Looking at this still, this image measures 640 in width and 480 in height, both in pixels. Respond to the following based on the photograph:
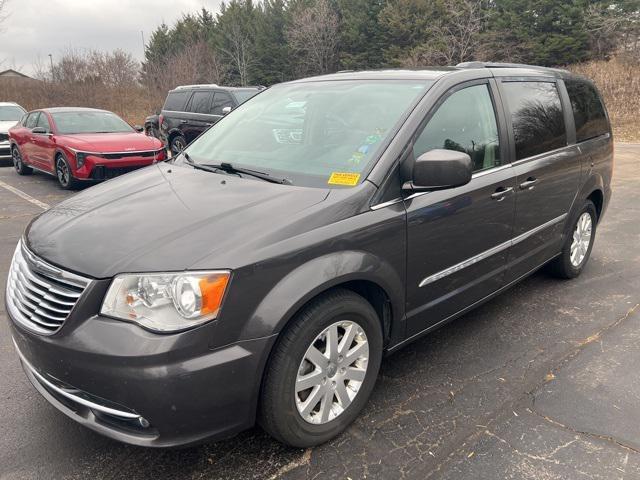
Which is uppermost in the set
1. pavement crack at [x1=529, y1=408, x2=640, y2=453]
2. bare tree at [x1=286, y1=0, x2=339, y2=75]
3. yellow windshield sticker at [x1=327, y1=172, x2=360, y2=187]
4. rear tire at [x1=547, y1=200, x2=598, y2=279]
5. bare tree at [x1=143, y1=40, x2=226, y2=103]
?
bare tree at [x1=286, y1=0, x2=339, y2=75]

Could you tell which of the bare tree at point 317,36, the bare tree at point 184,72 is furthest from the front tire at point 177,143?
the bare tree at point 317,36

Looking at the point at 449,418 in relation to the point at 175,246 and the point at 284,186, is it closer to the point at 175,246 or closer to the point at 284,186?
the point at 284,186

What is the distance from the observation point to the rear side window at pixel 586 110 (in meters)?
4.31

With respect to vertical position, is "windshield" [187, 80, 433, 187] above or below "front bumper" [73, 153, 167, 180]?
above

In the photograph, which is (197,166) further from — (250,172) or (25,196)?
(25,196)

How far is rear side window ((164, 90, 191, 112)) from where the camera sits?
1346 centimetres

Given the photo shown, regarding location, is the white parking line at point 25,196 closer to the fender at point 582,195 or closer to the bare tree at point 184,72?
the fender at point 582,195

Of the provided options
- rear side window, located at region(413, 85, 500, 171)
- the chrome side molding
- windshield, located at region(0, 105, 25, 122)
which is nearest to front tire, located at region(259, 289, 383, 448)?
the chrome side molding

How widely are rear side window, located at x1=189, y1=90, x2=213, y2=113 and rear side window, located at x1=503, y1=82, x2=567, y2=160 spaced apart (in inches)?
387

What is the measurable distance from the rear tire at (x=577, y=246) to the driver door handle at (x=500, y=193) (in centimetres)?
134

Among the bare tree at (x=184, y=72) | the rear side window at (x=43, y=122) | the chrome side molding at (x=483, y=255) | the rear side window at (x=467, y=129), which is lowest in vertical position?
the chrome side molding at (x=483, y=255)

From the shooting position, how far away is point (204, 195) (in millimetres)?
2641

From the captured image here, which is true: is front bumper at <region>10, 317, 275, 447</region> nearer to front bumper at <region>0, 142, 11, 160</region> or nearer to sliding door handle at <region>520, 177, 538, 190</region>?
sliding door handle at <region>520, 177, 538, 190</region>

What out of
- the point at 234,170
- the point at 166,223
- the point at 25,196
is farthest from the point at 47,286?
the point at 25,196
